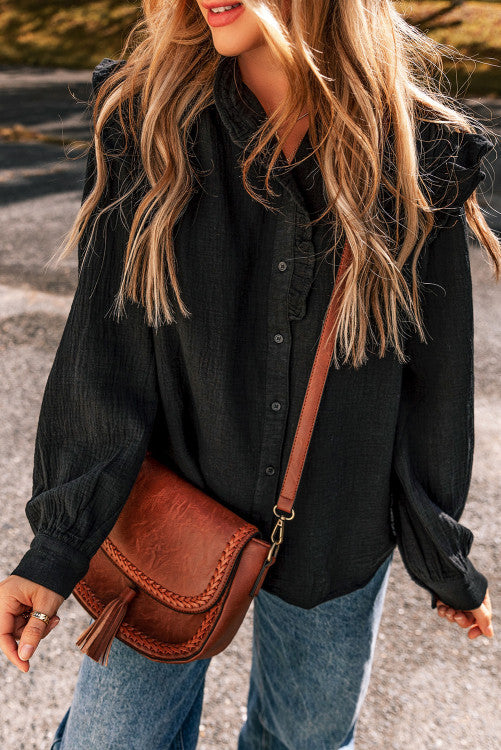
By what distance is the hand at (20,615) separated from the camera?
1172 mm

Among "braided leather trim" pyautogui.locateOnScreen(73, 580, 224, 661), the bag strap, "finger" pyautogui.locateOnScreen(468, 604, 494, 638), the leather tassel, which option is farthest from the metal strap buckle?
"finger" pyautogui.locateOnScreen(468, 604, 494, 638)

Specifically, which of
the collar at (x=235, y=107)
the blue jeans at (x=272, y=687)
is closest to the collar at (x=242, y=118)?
the collar at (x=235, y=107)

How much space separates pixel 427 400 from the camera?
4.72ft

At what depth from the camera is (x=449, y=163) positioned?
1.32 meters

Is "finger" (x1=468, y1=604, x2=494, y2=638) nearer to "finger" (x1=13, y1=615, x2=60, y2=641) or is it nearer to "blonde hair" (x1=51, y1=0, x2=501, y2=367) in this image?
"blonde hair" (x1=51, y1=0, x2=501, y2=367)

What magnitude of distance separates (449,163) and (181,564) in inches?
33.6

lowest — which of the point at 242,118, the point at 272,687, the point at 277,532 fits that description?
the point at 272,687

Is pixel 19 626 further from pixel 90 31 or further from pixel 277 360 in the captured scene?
pixel 90 31

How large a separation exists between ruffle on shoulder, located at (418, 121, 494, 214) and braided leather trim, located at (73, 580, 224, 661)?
81cm

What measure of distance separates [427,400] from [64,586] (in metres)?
0.75

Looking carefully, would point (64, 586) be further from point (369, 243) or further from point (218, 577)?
point (369, 243)

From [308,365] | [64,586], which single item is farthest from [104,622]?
[308,365]

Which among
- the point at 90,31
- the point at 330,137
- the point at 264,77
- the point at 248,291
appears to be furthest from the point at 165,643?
the point at 90,31

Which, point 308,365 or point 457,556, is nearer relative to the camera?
point 308,365
